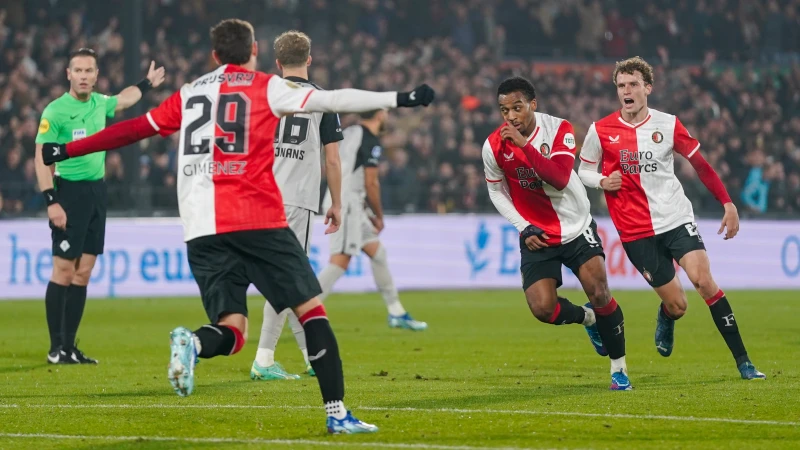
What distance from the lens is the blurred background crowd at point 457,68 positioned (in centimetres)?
2117

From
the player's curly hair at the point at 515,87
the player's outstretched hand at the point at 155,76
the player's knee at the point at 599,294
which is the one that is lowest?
the player's knee at the point at 599,294

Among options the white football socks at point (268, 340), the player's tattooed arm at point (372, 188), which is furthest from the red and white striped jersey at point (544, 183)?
the player's tattooed arm at point (372, 188)

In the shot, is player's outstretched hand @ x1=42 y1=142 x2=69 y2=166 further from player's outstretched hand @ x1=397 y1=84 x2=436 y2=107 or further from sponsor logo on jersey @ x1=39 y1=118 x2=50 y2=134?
sponsor logo on jersey @ x1=39 y1=118 x2=50 y2=134

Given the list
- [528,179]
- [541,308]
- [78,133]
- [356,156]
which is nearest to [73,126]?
[78,133]

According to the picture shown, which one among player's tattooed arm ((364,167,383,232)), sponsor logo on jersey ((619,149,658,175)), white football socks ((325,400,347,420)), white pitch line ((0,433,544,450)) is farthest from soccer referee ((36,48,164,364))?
white football socks ((325,400,347,420))

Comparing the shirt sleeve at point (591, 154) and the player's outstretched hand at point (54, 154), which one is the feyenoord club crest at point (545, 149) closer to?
the shirt sleeve at point (591, 154)

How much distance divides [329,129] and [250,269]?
2837mm

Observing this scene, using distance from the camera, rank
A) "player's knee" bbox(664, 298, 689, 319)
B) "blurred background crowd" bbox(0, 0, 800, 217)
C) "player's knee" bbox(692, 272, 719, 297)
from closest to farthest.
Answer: "player's knee" bbox(692, 272, 719, 297) → "player's knee" bbox(664, 298, 689, 319) → "blurred background crowd" bbox(0, 0, 800, 217)

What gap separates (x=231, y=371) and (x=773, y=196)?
1642cm

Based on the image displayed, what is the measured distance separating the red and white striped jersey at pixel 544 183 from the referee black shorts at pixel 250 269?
96.0 inches

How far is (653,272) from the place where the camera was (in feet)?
30.4

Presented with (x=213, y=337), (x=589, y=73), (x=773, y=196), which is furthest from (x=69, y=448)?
(x=589, y=73)

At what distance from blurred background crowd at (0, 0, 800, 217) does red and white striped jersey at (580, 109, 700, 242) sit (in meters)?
10.9

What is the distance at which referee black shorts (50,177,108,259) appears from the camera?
34.1 feet
